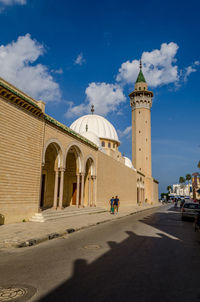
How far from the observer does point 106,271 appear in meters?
4.75

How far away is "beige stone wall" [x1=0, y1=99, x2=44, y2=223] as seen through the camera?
1119 centimetres

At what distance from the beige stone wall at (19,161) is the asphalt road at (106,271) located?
15.7 feet

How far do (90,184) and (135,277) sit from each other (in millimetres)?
18919

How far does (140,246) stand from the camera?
729cm

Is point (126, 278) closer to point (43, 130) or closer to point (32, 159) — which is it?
point (32, 159)

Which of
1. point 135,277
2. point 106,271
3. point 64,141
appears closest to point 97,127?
point 64,141

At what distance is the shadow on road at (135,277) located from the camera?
3.59m

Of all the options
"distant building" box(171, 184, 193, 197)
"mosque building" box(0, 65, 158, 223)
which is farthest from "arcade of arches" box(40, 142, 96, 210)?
"distant building" box(171, 184, 193, 197)

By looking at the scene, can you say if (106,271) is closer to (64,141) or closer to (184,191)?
(64,141)

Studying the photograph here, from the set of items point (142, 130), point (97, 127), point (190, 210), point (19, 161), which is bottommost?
point (190, 210)

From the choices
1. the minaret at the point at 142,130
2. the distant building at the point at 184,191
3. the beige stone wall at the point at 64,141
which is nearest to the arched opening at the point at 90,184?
the beige stone wall at the point at 64,141

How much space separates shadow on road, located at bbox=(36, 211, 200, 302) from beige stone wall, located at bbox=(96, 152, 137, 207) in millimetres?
17772

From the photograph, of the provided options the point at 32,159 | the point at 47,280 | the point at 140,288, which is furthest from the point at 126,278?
the point at 32,159

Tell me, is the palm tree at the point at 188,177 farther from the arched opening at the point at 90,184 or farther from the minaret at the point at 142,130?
the arched opening at the point at 90,184
